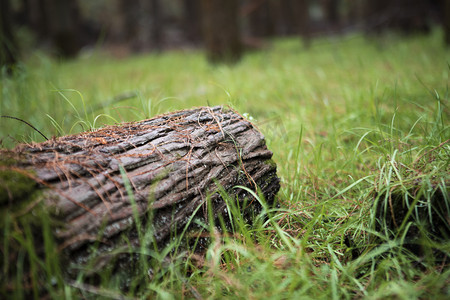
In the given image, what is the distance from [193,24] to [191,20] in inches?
14.0

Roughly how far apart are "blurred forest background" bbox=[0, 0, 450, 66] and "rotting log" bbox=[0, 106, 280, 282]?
4.62ft

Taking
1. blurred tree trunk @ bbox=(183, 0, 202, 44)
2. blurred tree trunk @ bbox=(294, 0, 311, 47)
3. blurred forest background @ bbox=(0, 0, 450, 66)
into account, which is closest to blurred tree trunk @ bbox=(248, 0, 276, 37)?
blurred forest background @ bbox=(0, 0, 450, 66)

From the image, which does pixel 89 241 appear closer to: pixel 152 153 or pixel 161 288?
pixel 161 288

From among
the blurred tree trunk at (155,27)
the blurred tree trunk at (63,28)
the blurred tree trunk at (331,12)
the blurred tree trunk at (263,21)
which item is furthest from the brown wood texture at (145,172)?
the blurred tree trunk at (331,12)

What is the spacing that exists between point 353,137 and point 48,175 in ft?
7.21

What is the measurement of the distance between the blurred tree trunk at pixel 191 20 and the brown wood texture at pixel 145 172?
15.2m

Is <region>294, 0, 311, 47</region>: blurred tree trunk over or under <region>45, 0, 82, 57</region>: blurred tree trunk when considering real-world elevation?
under

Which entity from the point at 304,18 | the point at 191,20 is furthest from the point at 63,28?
the point at 304,18

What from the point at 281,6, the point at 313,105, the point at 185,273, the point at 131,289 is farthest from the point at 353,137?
the point at 281,6

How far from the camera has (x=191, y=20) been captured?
16266 millimetres

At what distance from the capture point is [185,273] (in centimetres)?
111

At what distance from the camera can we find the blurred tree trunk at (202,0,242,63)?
634cm

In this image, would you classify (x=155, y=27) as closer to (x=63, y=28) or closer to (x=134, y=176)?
(x=63, y=28)

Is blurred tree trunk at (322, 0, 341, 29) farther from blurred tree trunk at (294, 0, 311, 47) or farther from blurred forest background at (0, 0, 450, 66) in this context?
blurred tree trunk at (294, 0, 311, 47)
